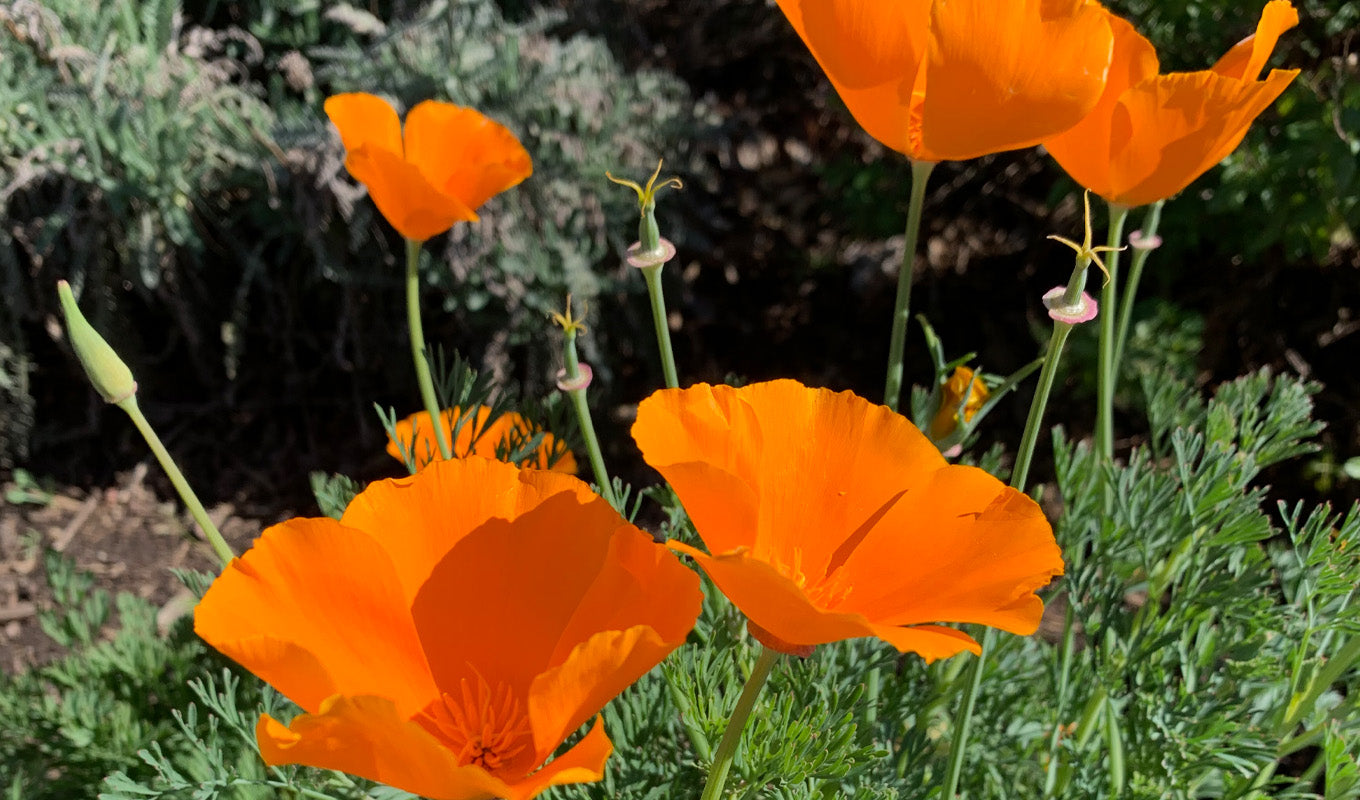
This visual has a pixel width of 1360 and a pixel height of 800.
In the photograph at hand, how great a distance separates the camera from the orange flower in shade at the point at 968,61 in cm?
67

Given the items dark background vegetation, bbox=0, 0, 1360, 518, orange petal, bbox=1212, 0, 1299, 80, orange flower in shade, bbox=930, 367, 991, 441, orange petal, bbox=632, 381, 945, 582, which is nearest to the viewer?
orange petal, bbox=632, 381, 945, 582

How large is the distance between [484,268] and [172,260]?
2.11ft

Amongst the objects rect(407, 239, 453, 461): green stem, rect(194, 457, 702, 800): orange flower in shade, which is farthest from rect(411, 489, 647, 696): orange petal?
rect(407, 239, 453, 461): green stem

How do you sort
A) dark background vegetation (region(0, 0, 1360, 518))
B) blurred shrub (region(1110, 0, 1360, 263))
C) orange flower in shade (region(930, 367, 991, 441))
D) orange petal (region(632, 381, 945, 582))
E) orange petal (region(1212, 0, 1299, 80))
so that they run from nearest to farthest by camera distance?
orange petal (region(632, 381, 945, 582)) < orange petal (region(1212, 0, 1299, 80)) < orange flower in shade (region(930, 367, 991, 441)) < blurred shrub (region(1110, 0, 1360, 263)) < dark background vegetation (region(0, 0, 1360, 518))

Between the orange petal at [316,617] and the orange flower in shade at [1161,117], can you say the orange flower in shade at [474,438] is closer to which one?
the orange petal at [316,617]

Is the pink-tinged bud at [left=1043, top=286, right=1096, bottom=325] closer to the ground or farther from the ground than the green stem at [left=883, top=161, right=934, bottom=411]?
closer to the ground

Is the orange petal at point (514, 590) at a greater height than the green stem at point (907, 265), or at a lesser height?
lesser

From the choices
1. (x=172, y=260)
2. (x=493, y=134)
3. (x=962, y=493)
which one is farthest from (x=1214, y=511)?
(x=172, y=260)

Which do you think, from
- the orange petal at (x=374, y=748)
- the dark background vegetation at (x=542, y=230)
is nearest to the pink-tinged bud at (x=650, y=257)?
the orange petal at (x=374, y=748)

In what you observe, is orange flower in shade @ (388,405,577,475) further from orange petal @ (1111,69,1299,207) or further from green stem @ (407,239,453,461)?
orange petal @ (1111,69,1299,207)

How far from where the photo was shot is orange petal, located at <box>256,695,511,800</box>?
0.50m

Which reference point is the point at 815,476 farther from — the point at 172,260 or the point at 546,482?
the point at 172,260

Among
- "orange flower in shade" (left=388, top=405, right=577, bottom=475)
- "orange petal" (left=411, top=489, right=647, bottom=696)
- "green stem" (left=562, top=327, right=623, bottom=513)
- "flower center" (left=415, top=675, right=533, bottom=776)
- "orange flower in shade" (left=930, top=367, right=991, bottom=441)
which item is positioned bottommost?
"flower center" (left=415, top=675, right=533, bottom=776)

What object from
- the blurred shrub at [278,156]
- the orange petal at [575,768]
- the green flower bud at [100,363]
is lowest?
the orange petal at [575,768]
